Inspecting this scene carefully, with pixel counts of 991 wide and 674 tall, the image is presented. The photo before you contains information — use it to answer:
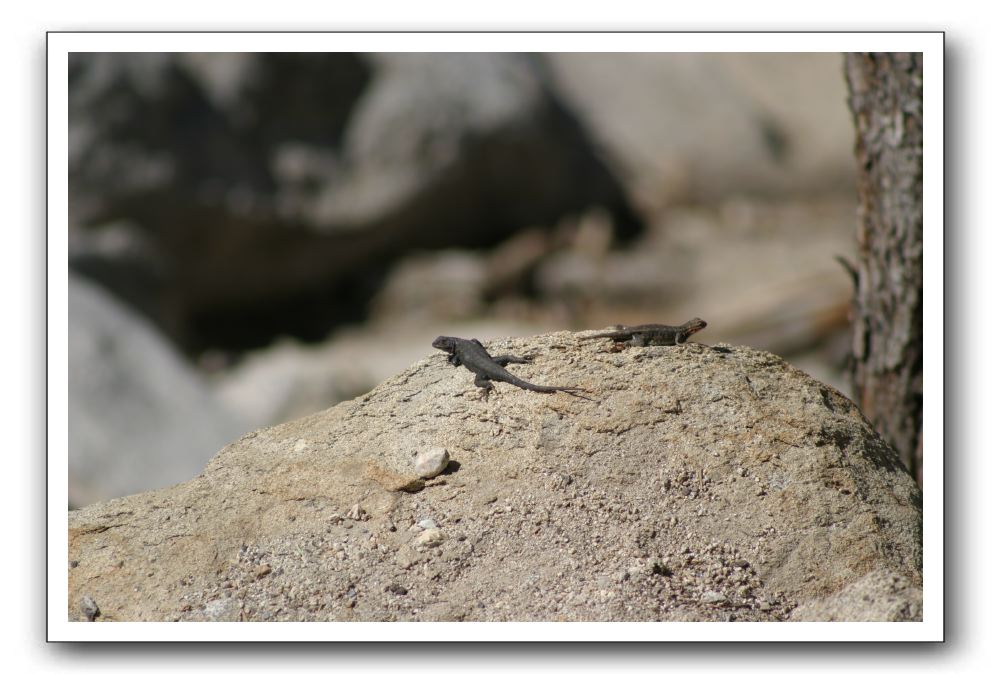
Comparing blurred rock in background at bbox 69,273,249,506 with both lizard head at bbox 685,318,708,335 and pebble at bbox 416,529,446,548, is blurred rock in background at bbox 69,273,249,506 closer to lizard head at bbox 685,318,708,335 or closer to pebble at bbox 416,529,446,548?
pebble at bbox 416,529,446,548

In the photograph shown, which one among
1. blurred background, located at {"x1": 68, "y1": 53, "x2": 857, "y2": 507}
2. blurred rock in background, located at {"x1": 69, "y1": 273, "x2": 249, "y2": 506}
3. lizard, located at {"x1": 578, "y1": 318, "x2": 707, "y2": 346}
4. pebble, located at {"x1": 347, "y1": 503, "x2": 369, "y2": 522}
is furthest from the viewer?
blurred background, located at {"x1": 68, "y1": 53, "x2": 857, "y2": 507}

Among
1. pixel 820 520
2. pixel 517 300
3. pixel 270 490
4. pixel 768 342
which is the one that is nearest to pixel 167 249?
pixel 517 300

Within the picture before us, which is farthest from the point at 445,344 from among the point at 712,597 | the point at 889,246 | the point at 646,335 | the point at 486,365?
the point at 889,246

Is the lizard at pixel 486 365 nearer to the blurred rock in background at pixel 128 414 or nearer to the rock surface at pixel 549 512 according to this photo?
the rock surface at pixel 549 512

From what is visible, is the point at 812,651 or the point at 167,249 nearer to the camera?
the point at 812,651

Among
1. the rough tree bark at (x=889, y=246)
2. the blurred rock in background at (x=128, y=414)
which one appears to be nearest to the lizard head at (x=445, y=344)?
the rough tree bark at (x=889, y=246)

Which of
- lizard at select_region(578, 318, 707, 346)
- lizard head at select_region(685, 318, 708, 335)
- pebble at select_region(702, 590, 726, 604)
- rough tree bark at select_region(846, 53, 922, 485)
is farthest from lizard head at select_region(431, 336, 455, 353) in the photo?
rough tree bark at select_region(846, 53, 922, 485)

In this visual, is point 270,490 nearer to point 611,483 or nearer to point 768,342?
point 611,483
